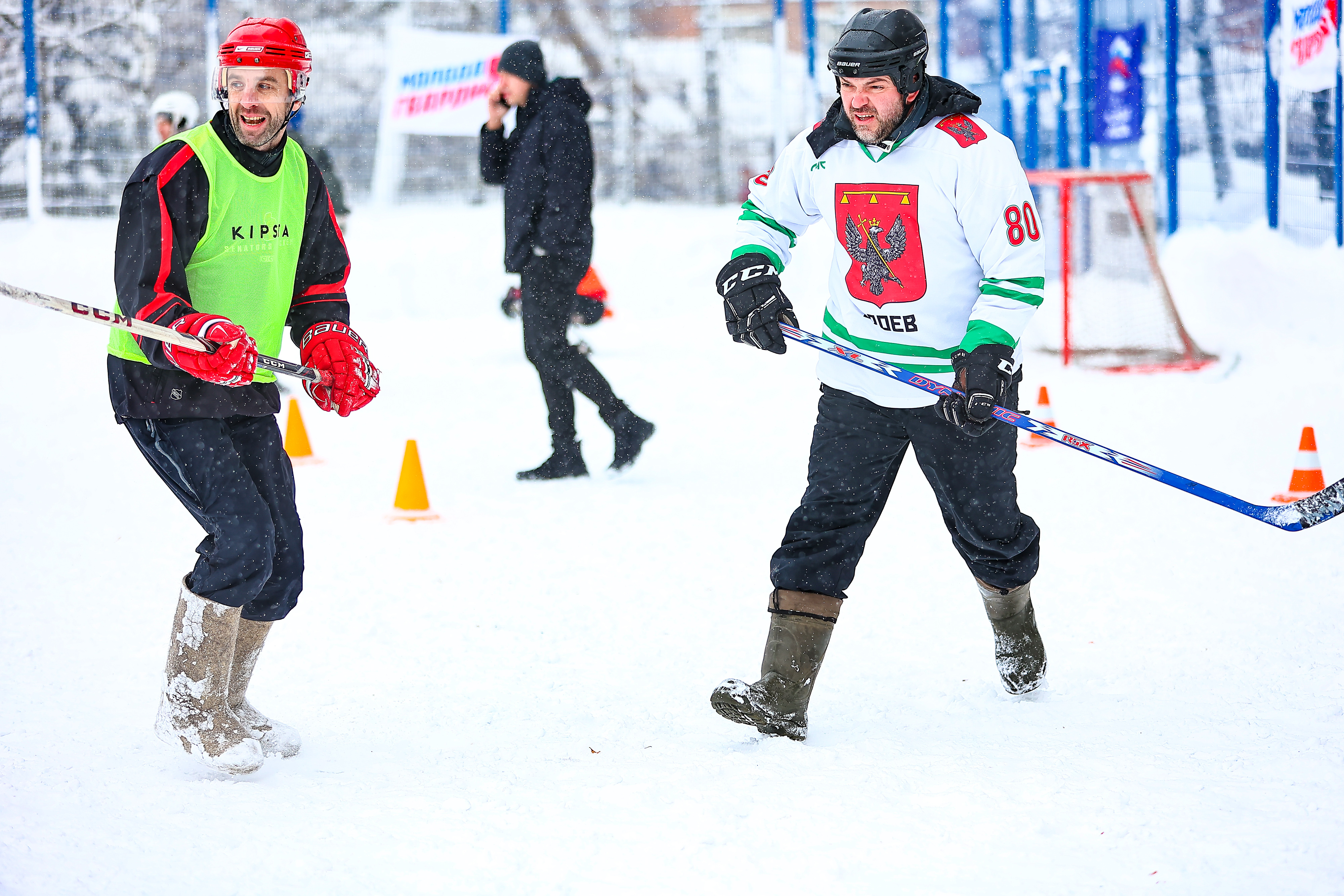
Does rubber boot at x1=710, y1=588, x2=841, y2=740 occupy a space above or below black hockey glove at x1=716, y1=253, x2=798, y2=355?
below

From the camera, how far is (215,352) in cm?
275

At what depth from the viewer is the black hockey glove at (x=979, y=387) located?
2.92 meters

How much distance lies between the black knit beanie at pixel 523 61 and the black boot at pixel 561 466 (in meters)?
1.60

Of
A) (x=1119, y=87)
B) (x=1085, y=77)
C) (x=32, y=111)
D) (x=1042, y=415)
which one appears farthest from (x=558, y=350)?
(x=1119, y=87)

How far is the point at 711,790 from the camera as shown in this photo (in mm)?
2832

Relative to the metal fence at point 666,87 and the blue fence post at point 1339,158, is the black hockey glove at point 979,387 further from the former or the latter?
the metal fence at point 666,87

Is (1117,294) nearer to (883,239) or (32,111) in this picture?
(883,239)

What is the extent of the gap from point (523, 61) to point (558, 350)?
1.25 m

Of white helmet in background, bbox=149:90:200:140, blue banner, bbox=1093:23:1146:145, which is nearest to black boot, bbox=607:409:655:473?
white helmet in background, bbox=149:90:200:140

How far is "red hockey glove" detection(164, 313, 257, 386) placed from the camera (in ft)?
8.98

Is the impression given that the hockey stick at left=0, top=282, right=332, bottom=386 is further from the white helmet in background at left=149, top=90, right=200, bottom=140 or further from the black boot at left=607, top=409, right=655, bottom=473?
the white helmet in background at left=149, top=90, right=200, bottom=140

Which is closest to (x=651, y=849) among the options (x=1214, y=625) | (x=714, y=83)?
(x=1214, y=625)

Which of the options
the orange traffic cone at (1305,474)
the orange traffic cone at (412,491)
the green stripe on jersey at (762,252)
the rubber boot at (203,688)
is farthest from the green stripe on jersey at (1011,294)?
the orange traffic cone at (412,491)

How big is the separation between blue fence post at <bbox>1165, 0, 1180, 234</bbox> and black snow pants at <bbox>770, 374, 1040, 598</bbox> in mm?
8594
